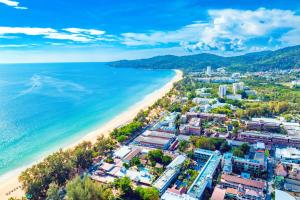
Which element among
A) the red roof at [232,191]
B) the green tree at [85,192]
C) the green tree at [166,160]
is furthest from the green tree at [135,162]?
the red roof at [232,191]

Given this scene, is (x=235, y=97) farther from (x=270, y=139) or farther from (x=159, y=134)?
(x=159, y=134)

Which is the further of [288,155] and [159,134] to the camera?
[159,134]

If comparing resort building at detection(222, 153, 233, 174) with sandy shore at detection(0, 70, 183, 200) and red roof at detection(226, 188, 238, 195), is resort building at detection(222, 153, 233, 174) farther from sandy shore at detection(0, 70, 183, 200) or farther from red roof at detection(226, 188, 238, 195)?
sandy shore at detection(0, 70, 183, 200)

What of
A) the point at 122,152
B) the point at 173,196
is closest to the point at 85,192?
the point at 173,196

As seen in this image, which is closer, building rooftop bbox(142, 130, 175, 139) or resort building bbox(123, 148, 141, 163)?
resort building bbox(123, 148, 141, 163)

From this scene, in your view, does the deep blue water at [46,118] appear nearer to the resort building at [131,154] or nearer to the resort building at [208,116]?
the resort building at [131,154]

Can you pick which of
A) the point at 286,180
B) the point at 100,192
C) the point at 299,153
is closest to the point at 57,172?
the point at 100,192

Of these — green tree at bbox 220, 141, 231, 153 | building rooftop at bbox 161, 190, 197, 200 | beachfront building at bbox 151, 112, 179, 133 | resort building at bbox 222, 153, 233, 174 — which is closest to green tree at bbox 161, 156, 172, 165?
resort building at bbox 222, 153, 233, 174
